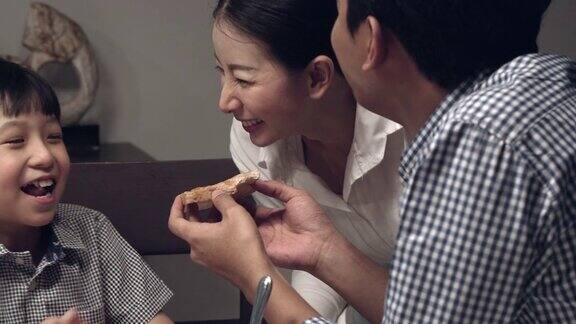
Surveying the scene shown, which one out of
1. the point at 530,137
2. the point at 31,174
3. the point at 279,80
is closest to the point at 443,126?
the point at 530,137

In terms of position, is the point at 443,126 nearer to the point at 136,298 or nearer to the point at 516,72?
the point at 516,72

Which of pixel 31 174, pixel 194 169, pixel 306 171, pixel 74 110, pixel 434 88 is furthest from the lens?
pixel 74 110

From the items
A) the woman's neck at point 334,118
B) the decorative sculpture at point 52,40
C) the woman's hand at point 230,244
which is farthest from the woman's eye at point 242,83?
the decorative sculpture at point 52,40

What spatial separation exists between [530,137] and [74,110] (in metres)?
1.64

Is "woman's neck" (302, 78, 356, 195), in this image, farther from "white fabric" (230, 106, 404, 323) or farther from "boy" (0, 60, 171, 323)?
"boy" (0, 60, 171, 323)

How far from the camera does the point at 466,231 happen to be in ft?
2.61

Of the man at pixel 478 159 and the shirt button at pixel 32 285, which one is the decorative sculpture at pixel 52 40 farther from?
the man at pixel 478 159

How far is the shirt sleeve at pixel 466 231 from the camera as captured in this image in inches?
30.8

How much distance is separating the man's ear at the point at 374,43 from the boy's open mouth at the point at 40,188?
1.99 feet

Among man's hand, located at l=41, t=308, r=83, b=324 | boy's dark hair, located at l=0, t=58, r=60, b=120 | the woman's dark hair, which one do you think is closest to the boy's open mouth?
boy's dark hair, located at l=0, t=58, r=60, b=120

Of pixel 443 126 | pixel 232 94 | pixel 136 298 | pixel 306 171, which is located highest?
pixel 443 126

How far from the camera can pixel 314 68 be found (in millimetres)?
1437

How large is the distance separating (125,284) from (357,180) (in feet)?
1.34

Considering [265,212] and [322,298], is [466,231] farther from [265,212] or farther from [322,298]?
[322,298]
